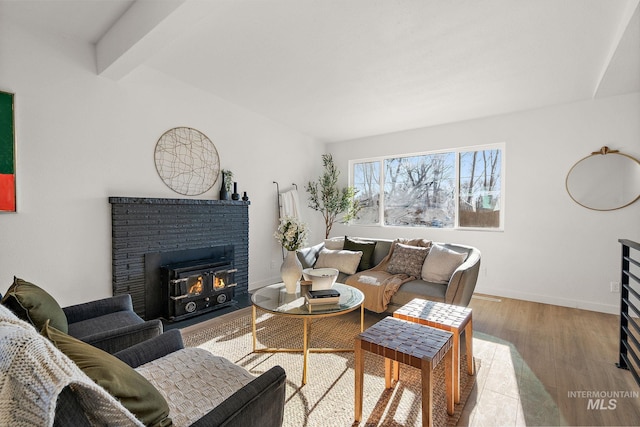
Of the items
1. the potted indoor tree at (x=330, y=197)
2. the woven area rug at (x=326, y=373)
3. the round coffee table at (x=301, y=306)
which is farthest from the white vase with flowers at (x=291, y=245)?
the potted indoor tree at (x=330, y=197)

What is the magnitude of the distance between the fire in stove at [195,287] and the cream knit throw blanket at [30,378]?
2.51 metres

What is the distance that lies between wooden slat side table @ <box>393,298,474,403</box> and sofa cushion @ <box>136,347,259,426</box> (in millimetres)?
1148

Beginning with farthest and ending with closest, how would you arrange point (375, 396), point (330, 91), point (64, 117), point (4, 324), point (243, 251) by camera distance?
point (243, 251) < point (330, 91) < point (64, 117) < point (375, 396) < point (4, 324)

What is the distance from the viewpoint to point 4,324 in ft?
2.14

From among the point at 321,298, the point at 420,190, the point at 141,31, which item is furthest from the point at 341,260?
the point at 141,31

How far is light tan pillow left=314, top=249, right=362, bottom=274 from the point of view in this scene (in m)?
3.40

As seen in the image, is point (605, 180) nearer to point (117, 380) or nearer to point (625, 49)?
point (625, 49)

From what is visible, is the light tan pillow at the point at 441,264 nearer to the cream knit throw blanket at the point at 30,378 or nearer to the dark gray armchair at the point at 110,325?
the dark gray armchair at the point at 110,325

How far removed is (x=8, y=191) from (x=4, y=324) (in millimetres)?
2290

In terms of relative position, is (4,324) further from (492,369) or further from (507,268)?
(507,268)

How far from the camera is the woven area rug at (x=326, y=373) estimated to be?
1.68 m

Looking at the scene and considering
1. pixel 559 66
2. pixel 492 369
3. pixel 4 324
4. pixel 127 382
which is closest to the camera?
pixel 4 324

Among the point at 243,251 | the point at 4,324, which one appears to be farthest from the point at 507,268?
the point at 4,324

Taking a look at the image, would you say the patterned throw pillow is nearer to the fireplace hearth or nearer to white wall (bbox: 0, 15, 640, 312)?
white wall (bbox: 0, 15, 640, 312)
